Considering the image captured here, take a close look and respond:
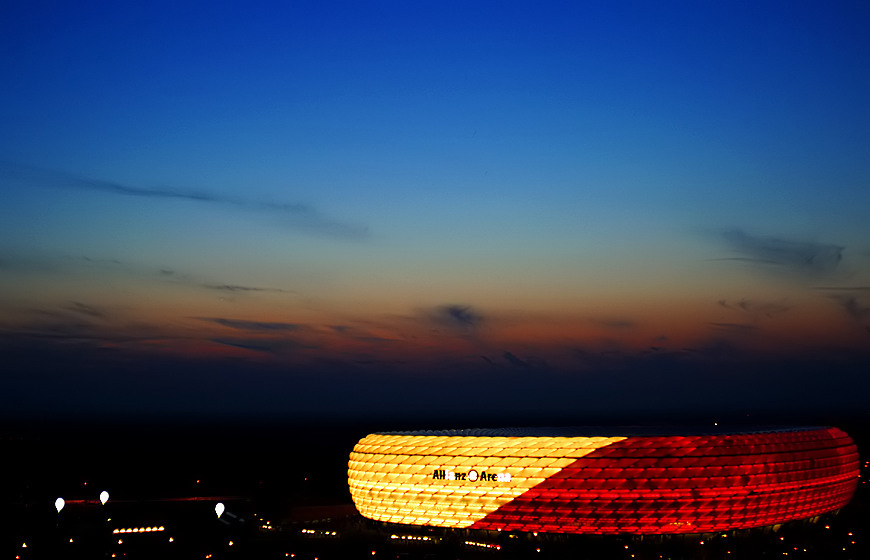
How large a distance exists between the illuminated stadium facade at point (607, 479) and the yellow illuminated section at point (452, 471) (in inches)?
2.6

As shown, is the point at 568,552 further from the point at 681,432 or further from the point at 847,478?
the point at 847,478

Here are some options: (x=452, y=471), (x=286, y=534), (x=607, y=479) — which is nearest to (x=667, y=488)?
(x=607, y=479)

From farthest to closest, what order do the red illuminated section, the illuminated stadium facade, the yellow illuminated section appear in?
the yellow illuminated section < the illuminated stadium facade < the red illuminated section

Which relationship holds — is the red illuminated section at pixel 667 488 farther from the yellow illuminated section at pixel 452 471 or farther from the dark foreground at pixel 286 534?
the dark foreground at pixel 286 534

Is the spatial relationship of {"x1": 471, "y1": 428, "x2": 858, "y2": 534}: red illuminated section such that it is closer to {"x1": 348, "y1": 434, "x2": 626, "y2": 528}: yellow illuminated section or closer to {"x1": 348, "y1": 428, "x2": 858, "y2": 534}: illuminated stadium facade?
{"x1": 348, "y1": 428, "x2": 858, "y2": 534}: illuminated stadium facade

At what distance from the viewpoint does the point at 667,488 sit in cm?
5272

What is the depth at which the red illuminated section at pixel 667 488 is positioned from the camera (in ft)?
173

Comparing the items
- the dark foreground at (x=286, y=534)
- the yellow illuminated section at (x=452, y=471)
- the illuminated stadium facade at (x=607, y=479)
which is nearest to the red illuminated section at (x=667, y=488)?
the illuminated stadium facade at (x=607, y=479)

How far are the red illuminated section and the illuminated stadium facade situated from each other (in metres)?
0.06

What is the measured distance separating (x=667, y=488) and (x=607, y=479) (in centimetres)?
355

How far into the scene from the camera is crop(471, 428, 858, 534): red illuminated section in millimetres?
52688

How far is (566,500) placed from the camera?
176 feet

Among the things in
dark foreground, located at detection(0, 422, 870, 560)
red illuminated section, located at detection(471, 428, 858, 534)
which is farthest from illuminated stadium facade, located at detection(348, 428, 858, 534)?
dark foreground, located at detection(0, 422, 870, 560)

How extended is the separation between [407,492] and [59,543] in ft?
78.4
